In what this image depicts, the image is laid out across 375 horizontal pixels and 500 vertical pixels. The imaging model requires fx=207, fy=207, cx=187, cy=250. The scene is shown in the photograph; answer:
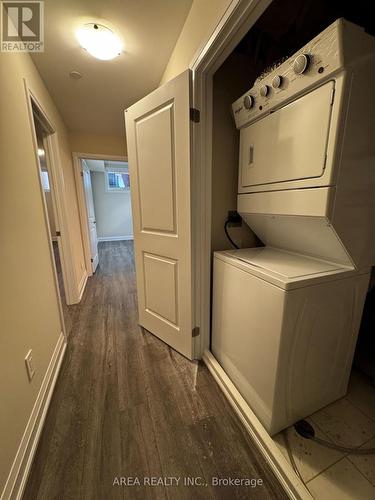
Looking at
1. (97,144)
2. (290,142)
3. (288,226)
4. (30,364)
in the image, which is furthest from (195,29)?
(97,144)

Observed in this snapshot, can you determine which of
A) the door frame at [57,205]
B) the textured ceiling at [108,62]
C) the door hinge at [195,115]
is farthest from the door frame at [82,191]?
the door hinge at [195,115]

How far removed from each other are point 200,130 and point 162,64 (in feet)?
3.55

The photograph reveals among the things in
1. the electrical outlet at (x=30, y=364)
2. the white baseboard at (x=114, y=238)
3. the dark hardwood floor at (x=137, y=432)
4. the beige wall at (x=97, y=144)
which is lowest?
the dark hardwood floor at (x=137, y=432)

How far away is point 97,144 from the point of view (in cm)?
314

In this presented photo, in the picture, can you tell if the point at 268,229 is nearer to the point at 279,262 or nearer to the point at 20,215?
the point at 279,262

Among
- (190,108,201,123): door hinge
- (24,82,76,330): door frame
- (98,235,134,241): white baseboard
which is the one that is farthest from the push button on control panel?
(98,235,134,241): white baseboard

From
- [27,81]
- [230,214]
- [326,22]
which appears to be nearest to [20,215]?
[27,81]

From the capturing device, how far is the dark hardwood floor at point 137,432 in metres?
0.90

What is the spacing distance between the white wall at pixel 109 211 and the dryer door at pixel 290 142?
18.6 feet

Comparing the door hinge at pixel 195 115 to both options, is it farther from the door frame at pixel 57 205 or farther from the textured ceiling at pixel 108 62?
the door frame at pixel 57 205

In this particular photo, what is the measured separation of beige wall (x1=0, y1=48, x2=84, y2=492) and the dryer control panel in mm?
1345

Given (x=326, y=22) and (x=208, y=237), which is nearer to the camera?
(x=326, y=22)

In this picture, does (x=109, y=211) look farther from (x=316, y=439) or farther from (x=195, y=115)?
(x=316, y=439)

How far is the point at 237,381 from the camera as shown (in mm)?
1305
